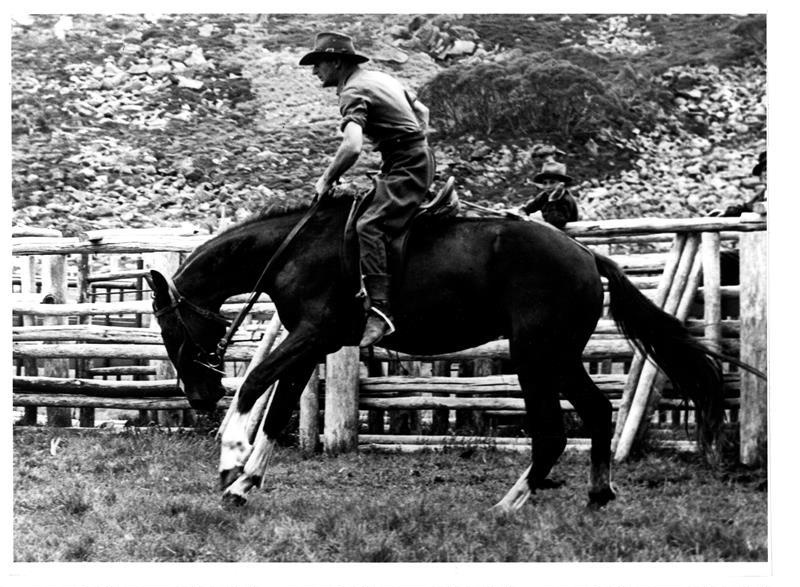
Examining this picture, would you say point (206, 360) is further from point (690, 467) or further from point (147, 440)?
point (690, 467)

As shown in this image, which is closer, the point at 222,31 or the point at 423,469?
the point at 423,469

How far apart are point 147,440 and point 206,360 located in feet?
5.95

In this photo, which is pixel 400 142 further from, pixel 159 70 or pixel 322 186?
pixel 159 70

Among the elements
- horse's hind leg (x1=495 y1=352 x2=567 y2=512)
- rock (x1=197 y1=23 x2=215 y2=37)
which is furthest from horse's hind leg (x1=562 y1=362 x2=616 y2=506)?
rock (x1=197 y1=23 x2=215 y2=37)

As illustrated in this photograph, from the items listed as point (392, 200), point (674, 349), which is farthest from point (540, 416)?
point (392, 200)

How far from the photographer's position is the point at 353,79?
633cm

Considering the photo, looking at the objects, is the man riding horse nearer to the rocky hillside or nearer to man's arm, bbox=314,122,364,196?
man's arm, bbox=314,122,364,196

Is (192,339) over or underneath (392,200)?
underneath

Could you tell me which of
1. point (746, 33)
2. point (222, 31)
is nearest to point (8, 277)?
point (222, 31)

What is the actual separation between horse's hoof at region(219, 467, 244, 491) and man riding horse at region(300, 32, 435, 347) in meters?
1.18

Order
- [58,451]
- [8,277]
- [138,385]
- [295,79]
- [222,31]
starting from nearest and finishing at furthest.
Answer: [8,277] → [58,451] → [138,385] → [222,31] → [295,79]

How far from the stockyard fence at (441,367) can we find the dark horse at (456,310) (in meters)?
0.73

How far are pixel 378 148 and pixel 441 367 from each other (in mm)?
3442

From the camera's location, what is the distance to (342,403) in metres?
8.12
